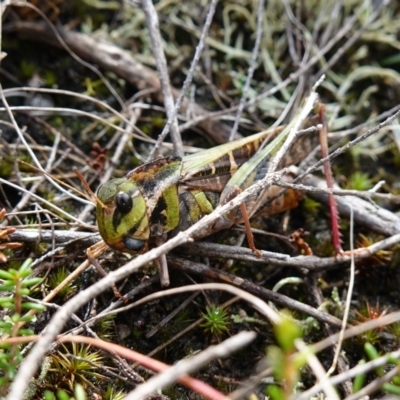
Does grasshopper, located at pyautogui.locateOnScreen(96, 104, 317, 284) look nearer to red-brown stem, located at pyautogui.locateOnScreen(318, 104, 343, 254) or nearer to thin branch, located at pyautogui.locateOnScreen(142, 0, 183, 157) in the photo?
red-brown stem, located at pyautogui.locateOnScreen(318, 104, 343, 254)

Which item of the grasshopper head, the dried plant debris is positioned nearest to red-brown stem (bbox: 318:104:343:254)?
the dried plant debris

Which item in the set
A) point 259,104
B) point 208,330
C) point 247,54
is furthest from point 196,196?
point 247,54

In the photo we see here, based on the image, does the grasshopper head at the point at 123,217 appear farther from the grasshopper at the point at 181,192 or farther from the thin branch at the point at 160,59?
the thin branch at the point at 160,59

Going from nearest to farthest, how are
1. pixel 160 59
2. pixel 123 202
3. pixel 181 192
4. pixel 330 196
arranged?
pixel 123 202 < pixel 181 192 < pixel 330 196 < pixel 160 59

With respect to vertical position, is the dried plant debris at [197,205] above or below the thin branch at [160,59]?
below

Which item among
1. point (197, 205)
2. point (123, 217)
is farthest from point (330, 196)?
point (123, 217)

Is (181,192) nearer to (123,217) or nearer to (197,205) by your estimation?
(197,205)

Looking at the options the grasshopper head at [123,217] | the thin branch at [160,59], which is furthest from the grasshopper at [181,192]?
the thin branch at [160,59]

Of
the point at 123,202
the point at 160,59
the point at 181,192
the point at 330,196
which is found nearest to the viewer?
the point at 123,202

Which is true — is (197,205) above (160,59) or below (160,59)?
below
